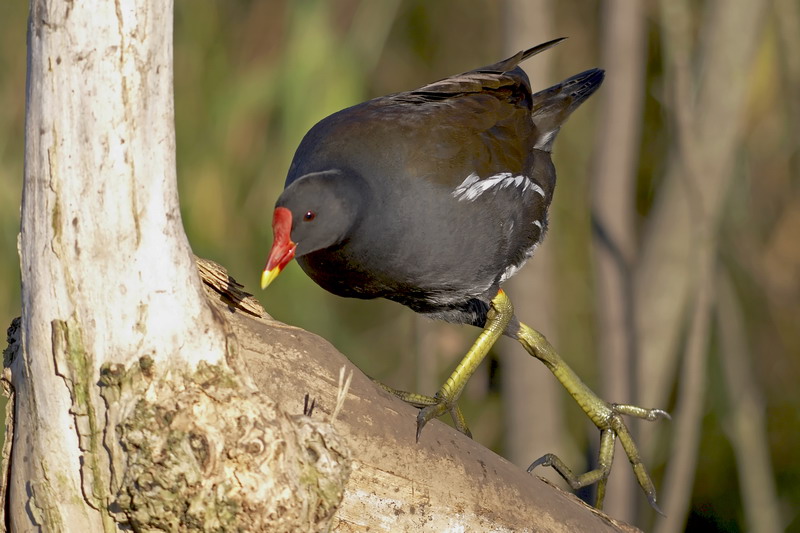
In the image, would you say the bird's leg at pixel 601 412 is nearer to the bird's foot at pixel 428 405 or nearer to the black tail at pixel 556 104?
the bird's foot at pixel 428 405

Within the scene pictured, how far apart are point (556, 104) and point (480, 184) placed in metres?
0.63

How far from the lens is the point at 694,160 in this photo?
3441 millimetres

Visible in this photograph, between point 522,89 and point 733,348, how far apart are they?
150 centimetres

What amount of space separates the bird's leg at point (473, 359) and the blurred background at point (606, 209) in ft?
2.14

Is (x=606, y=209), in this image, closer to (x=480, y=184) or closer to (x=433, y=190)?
(x=480, y=184)

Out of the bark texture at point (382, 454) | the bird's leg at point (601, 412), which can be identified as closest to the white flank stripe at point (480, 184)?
the bird's leg at point (601, 412)

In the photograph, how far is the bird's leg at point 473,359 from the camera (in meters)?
2.65

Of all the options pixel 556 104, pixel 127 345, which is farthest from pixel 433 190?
pixel 127 345

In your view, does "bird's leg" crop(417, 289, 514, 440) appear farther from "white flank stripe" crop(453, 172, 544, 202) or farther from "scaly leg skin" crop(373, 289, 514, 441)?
"white flank stripe" crop(453, 172, 544, 202)

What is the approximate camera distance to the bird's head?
2.43 meters

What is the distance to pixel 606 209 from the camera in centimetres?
355

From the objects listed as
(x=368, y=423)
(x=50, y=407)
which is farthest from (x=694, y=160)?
(x=50, y=407)

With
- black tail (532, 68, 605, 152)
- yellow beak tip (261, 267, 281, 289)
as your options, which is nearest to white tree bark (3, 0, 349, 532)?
yellow beak tip (261, 267, 281, 289)

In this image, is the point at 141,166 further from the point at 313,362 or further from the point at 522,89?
the point at 522,89
